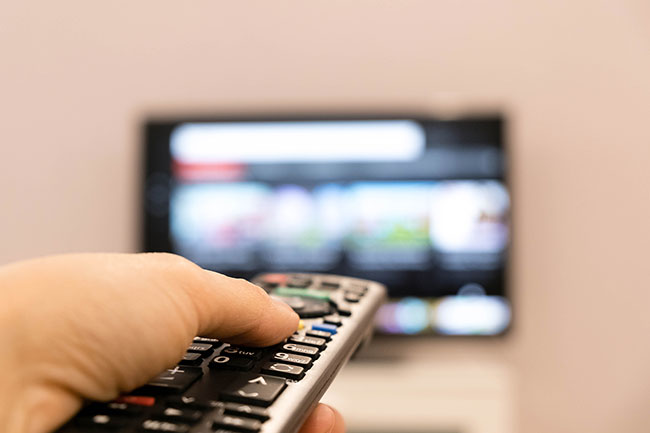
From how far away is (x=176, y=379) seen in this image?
1.18 feet

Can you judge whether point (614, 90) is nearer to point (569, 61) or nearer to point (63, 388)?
point (569, 61)

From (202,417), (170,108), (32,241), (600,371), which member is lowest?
(600,371)

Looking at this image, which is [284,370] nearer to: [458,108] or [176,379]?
[176,379]

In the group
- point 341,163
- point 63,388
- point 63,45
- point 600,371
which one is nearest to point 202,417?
point 63,388

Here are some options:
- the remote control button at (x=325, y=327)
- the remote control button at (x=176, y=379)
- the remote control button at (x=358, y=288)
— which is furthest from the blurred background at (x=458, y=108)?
the remote control button at (x=176, y=379)

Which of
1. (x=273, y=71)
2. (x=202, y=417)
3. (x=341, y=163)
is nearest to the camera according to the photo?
(x=202, y=417)

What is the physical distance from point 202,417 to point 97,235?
1.17m

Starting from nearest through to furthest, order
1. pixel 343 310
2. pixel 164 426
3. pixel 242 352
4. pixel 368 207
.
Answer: pixel 164 426
pixel 242 352
pixel 343 310
pixel 368 207

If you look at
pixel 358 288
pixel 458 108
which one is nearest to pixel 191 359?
pixel 358 288

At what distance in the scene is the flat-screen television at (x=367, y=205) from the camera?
1.22 metres

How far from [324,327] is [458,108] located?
2.86ft

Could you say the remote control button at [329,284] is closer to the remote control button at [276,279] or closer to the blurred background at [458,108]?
the remote control button at [276,279]

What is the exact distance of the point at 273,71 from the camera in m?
1.37

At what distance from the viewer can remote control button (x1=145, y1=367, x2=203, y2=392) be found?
35 cm
